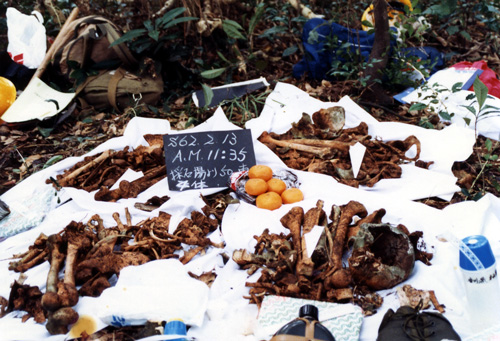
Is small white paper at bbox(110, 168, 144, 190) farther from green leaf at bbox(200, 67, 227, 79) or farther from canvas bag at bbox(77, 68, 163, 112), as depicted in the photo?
green leaf at bbox(200, 67, 227, 79)

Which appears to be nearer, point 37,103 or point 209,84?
point 37,103

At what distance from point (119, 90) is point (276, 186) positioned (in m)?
2.05

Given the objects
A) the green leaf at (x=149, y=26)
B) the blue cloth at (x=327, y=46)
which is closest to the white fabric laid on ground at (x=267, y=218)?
the blue cloth at (x=327, y=46)

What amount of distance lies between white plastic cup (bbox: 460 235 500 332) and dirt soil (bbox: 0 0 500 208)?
3.12 ft

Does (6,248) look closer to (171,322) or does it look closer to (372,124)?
(171,322)

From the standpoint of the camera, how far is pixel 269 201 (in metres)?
2.34

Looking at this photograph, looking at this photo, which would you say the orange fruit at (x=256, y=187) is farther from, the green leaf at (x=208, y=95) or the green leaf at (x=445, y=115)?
the green leaf at (x=445, y=115)

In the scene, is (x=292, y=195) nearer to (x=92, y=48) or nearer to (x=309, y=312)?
(x=309, y=312)

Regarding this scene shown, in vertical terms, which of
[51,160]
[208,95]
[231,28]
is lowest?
[51,160]

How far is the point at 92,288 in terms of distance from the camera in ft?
6.34

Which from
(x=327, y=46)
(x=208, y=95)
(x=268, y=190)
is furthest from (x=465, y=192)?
(x=327, y=46)

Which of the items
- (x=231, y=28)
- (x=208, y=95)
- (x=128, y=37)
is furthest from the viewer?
(x=231, y=28)

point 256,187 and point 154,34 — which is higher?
point 154,34

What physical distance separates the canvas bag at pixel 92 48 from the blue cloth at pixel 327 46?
151 centimetres
